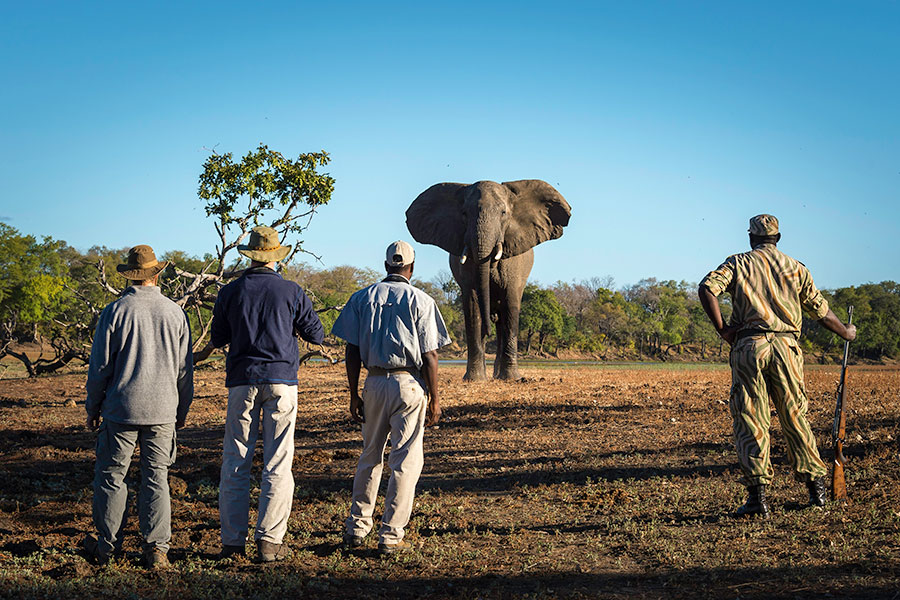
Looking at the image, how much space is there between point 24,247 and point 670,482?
38.7m

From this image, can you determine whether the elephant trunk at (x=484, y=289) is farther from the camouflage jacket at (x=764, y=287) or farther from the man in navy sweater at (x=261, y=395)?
the man in navy sweater at (x=261, y=395)

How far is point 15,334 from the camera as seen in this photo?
3756 cm

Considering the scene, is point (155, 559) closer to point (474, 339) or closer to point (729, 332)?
point (729, 332)

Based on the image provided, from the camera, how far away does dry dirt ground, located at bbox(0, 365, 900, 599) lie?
444 cm

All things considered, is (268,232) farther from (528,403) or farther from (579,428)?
(528,403)

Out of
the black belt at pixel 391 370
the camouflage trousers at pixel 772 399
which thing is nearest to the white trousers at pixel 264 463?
the black belt at pixel 391 370

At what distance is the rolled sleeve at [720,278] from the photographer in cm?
574

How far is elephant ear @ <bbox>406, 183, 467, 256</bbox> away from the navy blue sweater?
12224 mm

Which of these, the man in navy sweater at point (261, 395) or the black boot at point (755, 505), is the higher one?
the man in navy sweater at point (261, 395)

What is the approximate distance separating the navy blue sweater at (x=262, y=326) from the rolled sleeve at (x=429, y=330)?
69 cm

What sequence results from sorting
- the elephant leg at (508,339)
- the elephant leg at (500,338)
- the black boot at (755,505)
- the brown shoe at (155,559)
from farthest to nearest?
the elephant leg at (500,338), the elephant leg at (508,339), the black boot at (755,505), the brown shoe at (155,559)

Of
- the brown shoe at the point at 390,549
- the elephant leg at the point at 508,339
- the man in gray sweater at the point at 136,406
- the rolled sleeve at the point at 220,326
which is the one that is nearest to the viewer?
the man in gray sweater at the point at 136,406

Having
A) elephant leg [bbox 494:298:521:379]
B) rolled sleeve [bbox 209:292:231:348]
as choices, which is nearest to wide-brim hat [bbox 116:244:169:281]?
rolled sleeve [bbox 209:292:231:348]

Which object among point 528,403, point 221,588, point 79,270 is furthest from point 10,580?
point 79,270
